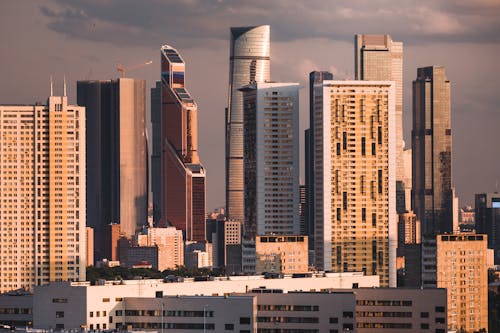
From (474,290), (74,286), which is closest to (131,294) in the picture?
(74,286)

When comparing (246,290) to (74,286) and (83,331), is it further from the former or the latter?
(83,331)

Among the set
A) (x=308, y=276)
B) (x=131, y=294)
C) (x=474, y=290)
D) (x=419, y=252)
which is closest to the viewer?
(x=131, y=294)

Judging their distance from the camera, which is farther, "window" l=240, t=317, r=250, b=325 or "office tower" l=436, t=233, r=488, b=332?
"office tower" l=436, t=233, r=488, b=332

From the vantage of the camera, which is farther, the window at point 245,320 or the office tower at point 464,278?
the office tower at point 464,278

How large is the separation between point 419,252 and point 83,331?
9765cm

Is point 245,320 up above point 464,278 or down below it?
below

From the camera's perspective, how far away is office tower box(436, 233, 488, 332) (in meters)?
167

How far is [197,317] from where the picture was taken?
4594 inches

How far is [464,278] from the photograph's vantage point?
569 feet

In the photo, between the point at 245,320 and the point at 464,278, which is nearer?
the point at 245,320

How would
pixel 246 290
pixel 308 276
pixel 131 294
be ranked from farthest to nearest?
pixel 308 276
pixel 246 290
pixel 131 294

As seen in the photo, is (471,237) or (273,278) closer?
(273,278)

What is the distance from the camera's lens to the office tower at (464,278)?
16725cm

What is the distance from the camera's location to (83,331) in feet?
340
